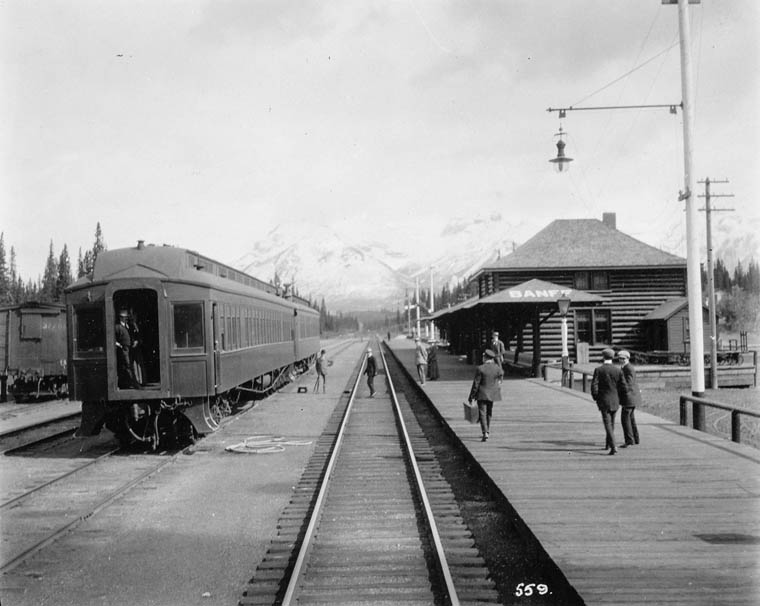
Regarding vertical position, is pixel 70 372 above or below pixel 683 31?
below

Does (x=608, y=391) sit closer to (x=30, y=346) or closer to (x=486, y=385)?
(x=486, y=385)

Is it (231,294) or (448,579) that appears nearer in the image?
(448,579)

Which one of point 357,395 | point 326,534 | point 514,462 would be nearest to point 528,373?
point 357,395

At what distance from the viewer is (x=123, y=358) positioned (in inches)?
492

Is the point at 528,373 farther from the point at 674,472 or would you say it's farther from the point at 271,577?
the point at 271,577

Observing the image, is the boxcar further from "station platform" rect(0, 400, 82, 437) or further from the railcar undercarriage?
the railcar undercarriage

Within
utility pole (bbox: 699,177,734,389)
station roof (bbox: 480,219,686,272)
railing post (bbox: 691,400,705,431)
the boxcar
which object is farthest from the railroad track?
station roof (bbox: 480,219,686,272)

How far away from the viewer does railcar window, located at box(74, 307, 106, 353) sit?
12.5 m

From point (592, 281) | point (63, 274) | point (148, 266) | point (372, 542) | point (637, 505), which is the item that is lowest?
point (372, 542)

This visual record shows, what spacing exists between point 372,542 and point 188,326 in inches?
255

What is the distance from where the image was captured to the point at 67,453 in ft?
43.5

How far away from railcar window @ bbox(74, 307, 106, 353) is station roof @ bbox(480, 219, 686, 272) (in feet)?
85.2

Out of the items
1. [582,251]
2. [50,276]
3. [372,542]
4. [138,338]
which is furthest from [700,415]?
[50,276]

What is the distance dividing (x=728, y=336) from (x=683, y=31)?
72.9m
